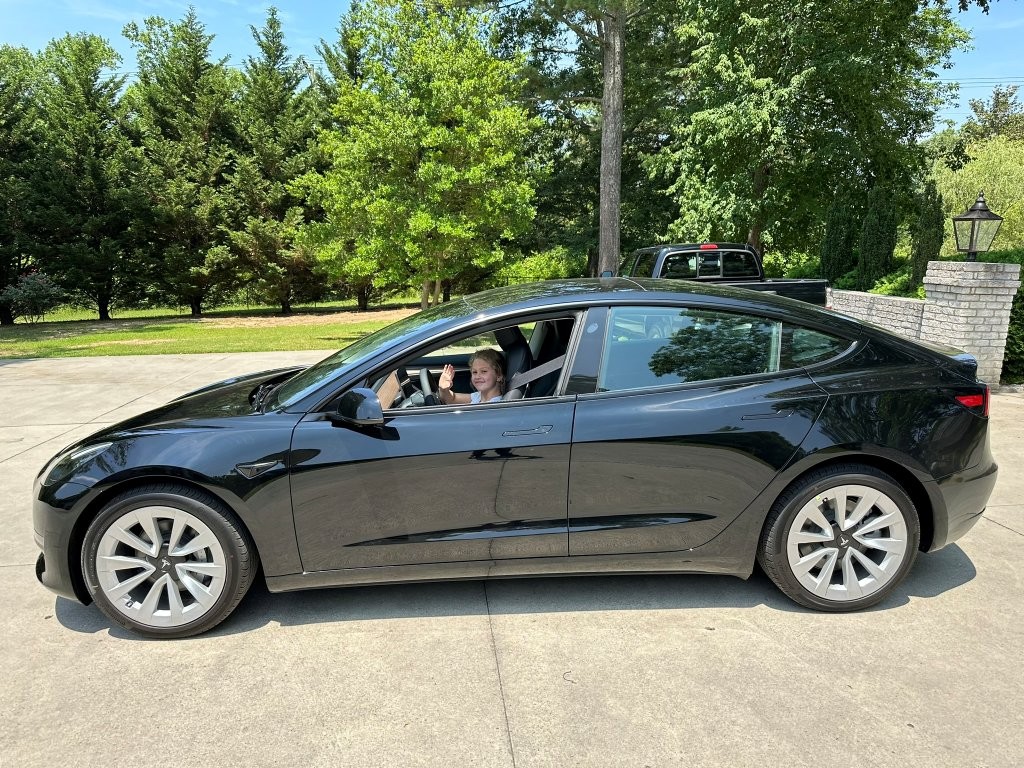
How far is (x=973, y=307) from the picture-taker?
808 cm

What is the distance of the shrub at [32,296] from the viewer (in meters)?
23.0

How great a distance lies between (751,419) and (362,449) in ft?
5.71

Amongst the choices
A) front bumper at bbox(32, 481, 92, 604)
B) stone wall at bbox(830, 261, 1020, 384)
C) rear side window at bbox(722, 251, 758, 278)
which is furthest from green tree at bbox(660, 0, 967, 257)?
front bumper at bbox(32, 481, 92, 604)

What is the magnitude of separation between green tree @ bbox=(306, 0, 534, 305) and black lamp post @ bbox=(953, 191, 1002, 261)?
951cm

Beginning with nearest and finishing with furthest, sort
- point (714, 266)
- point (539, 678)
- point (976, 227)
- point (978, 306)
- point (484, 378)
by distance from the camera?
1. point (539, 678)
2. point (484, 378)
3. point (978, 306)
4. point (976, 227)
5. point (714, 266)

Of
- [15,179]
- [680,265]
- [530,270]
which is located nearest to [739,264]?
[680,265]

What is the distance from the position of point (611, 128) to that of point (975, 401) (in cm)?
1519

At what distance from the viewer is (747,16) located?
16.5m

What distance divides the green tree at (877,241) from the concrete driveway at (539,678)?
12494mm

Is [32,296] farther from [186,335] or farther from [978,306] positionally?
[978,306]

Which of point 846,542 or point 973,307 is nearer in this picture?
point 846,542

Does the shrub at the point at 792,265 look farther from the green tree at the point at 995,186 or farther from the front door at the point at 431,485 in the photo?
the front door at the point at 431,485

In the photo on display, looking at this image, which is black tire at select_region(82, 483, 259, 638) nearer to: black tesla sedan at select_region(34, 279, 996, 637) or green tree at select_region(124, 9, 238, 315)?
black tesla sedan at select_region(34, 279, 996, 637)

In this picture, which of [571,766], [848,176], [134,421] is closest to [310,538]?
[134,421]
